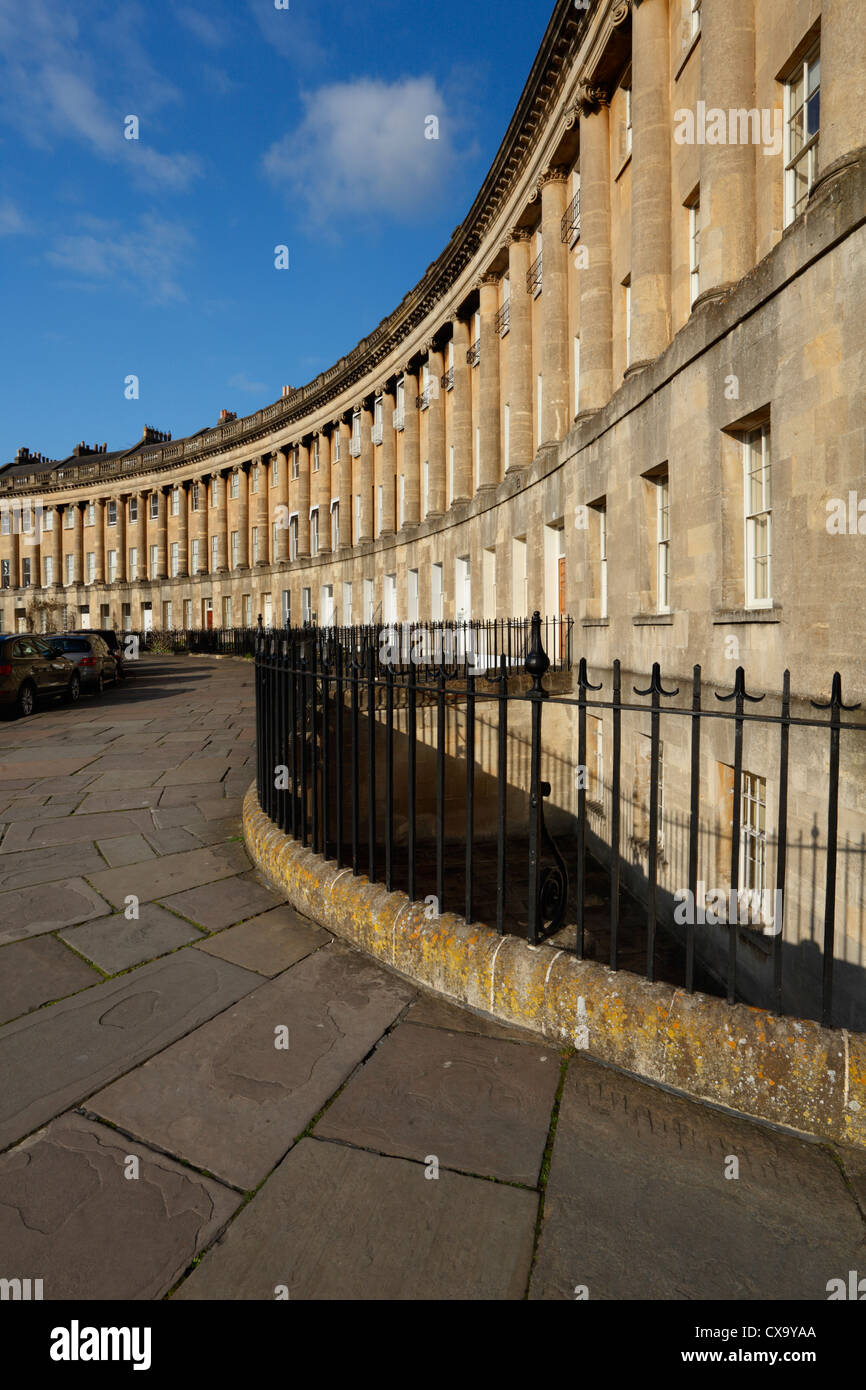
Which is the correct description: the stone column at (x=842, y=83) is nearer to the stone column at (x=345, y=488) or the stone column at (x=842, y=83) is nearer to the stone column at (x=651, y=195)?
the stone column at (x=651, y=195)

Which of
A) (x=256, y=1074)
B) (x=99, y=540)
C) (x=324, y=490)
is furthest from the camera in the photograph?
(x=99, y=540)

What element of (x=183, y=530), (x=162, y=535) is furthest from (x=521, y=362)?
(x=162, y=535)

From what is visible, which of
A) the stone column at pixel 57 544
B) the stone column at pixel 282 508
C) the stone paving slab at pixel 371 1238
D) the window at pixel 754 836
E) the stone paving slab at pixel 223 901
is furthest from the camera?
the stone column at pixel 57 544

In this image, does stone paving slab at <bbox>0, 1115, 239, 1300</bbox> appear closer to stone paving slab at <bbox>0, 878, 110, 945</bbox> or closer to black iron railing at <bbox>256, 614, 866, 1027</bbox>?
black iron railing at <bbox>256, 614, 866, 1027</bbox>

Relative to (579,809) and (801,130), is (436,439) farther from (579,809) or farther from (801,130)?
(579,809)

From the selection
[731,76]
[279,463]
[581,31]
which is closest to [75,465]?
[279,463]

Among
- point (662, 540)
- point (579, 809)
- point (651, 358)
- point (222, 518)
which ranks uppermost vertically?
point (222, 518)

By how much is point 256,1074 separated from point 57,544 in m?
67.6

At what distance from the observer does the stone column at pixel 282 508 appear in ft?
151

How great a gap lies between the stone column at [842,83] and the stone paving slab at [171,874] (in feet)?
26.2

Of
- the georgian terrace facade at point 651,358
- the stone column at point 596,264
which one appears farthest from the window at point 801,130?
the stone column at point 596,264

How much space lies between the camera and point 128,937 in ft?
14.5

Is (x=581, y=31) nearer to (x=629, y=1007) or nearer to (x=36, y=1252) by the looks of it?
(x=629, y=1007)

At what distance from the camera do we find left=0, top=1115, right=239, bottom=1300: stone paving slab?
2.10 meters
